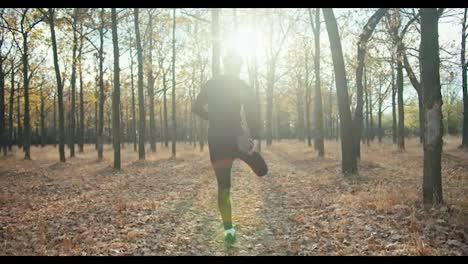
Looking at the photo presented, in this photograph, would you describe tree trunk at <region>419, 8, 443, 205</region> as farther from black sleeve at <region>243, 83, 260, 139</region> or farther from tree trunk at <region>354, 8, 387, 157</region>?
tree trunk at <region>354, 8, 387, 157</region>

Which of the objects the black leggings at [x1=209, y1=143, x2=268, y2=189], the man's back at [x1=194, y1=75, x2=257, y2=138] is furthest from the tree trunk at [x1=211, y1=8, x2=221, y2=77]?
the black leggings at [x1=209, y1=143, x2=268, y2=189]

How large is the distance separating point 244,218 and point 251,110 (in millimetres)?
2927

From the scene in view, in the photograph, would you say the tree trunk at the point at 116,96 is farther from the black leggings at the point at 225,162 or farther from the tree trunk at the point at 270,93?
the tree trunk at the point at 270,93

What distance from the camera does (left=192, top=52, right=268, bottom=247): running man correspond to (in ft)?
18.0

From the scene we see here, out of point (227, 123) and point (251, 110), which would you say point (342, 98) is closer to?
point (251, 110)

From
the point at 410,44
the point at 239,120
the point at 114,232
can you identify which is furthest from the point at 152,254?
the point at 410,44

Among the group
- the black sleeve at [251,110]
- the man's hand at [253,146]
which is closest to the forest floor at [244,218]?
the man's hand at [253,146]

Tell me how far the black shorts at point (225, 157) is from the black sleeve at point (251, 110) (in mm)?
323

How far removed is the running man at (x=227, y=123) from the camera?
5473mm

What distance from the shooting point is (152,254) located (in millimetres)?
5484

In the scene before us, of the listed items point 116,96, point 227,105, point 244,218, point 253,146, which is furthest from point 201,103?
point 116,96

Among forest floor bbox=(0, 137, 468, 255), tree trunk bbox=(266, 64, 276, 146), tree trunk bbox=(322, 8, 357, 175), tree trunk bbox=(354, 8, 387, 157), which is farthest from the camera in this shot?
tree trunk bbox=(266, 64, 276, 146)

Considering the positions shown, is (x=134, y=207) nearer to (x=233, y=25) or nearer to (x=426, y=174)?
(x=426, y=174)

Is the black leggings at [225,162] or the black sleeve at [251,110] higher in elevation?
the black sleeve at [251,110]
